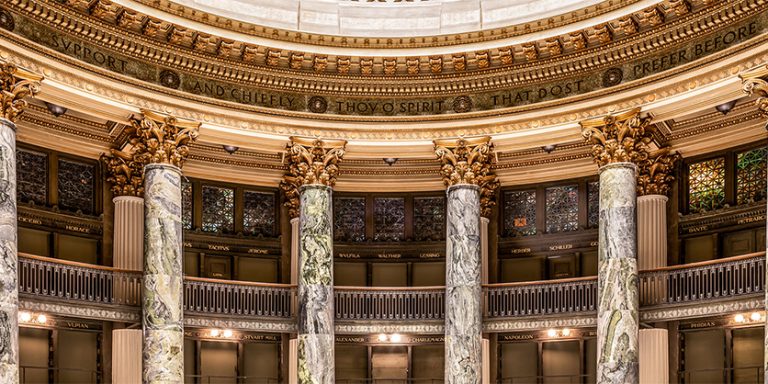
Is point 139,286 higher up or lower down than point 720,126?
lower down

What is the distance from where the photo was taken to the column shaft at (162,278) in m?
20.3

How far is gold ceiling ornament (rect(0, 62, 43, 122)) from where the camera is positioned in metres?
18.4

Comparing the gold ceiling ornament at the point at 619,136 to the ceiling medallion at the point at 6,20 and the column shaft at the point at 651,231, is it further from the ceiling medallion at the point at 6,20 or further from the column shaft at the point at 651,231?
the ceiling medallion at the point at 6,20

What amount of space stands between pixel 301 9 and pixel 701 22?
28.0 feet

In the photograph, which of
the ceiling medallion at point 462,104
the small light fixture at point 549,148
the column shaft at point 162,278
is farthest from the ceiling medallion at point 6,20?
the small light fixture at point 549,148

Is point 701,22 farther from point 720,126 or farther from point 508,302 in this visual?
point 508,302

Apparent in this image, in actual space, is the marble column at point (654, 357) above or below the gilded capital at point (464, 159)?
below

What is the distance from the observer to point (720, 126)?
75.7ft

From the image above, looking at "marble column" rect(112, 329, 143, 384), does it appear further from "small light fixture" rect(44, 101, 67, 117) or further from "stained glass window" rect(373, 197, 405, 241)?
"stained glass window" rect(373, 197, 405, 241)

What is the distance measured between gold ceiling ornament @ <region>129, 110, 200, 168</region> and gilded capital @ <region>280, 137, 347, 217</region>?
7.68 feet

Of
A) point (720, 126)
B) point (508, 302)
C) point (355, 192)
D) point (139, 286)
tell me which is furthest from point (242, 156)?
point (720, 126)

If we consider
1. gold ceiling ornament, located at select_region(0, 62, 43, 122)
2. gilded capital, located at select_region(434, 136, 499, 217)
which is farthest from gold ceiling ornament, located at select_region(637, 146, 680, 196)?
gold ceiling ornament, located at select_region(0, 62, 43, 122)

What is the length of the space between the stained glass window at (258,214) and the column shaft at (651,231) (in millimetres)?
8470

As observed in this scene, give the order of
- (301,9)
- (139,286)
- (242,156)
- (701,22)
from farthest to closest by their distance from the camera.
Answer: (242,156) → (301,9) → (139,286) → (701,22)
